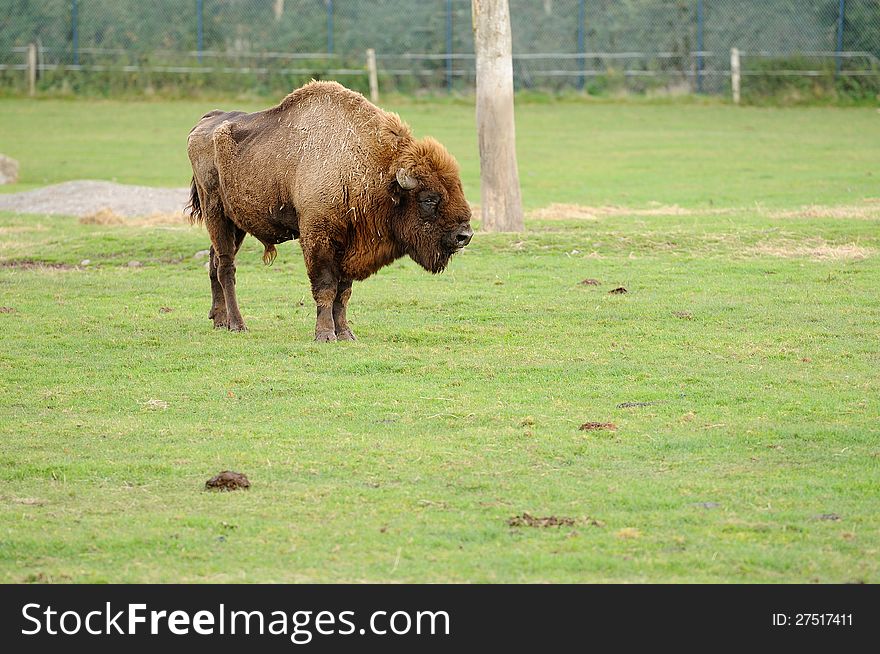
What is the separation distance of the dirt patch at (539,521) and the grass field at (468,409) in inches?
1.7

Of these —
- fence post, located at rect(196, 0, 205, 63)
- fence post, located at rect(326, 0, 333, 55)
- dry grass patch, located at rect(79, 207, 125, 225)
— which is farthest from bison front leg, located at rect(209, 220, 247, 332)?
fence post, located at rect(196, 0, 205, 63)

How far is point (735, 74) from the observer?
38469 millimetres

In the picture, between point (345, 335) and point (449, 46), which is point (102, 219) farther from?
point (449, 46)

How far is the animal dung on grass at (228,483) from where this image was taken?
7.26m

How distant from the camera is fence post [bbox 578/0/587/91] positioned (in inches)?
1578

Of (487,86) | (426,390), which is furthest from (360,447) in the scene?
(487,86)

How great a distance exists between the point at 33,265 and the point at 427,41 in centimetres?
2584

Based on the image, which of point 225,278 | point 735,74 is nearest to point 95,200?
point 225,278

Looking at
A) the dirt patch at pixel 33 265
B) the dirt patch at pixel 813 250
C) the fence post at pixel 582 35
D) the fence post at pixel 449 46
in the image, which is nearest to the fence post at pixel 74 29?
the fence post at pixel 449 46

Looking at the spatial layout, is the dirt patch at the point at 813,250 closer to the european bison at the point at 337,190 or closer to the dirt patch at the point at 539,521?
the european bison at the point at 337,190

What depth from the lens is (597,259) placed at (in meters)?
15.8

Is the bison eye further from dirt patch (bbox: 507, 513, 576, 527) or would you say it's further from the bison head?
dirt patch (bbox: 507, 513, 576, 527)

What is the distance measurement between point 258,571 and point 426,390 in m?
3.79

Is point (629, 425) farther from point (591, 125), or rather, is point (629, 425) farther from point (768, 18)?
point (768, 18)
